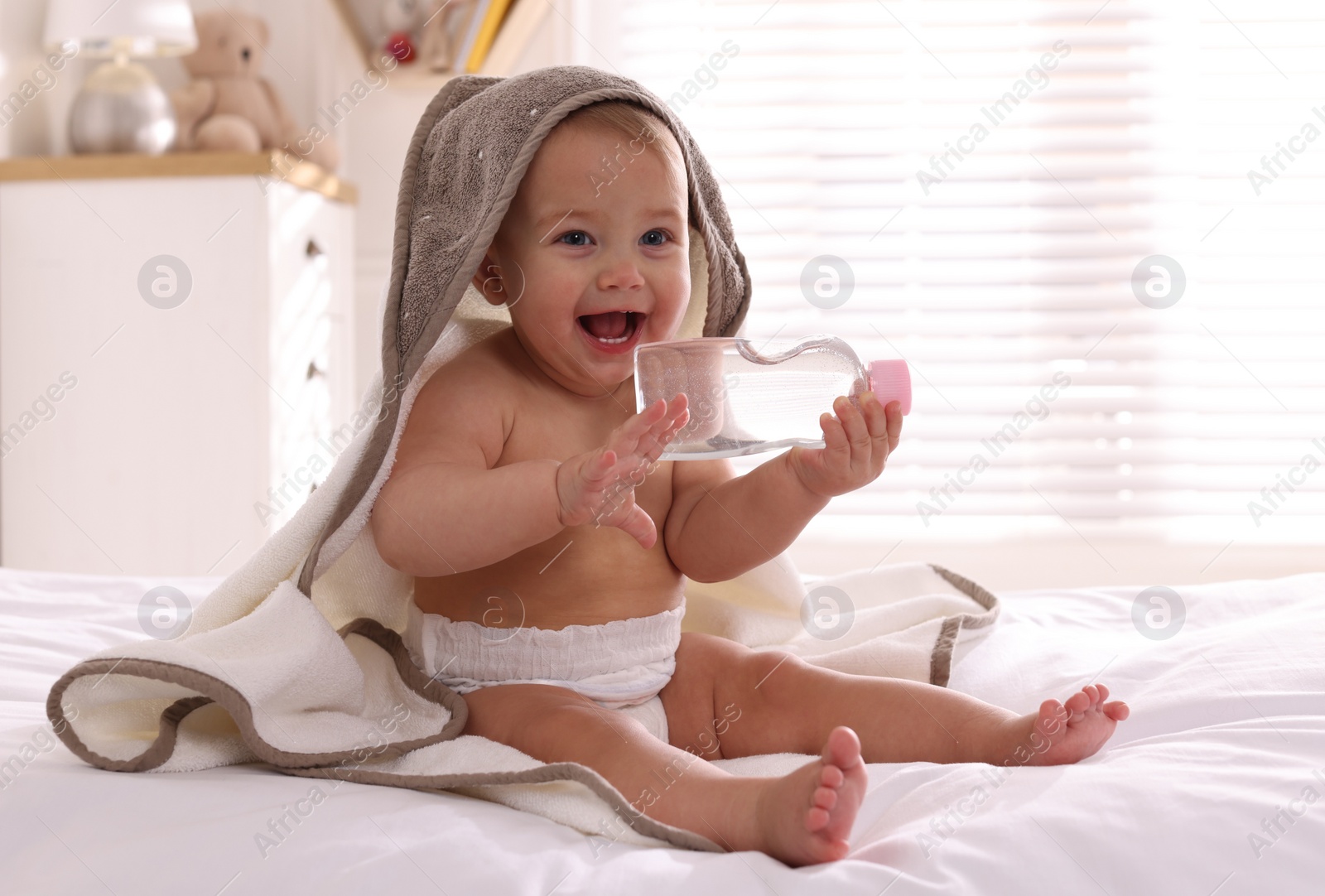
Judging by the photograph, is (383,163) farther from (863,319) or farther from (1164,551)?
(1164,551)

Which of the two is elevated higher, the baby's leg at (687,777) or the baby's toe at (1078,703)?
the baby's toe at (1078,703)

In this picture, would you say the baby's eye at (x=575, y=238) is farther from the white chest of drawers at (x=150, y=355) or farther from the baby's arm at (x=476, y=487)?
the white chest of drawers at (x=150, y=355)

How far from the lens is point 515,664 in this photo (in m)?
0.90

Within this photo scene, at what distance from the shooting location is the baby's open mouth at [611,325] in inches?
37.2

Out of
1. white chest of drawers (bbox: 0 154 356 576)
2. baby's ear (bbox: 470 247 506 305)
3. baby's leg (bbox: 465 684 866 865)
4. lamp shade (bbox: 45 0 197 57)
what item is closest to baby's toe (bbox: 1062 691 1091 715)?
baby's leg (bbox: 465 684 866 865)

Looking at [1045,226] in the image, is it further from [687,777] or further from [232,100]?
[687,777]

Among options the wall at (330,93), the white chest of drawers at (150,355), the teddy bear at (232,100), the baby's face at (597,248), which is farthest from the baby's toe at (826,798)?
the teddy bear at (232,100)

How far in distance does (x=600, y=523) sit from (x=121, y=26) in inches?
70.4

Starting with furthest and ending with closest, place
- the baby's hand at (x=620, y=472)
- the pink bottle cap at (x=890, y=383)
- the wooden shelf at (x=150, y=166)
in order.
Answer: the wooden shelf at (x=150, y=166) < the pink bottle cap at (x=890, y=383) < the baby's hand at (x=620, y=472)

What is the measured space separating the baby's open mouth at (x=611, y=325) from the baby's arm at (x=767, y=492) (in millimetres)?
151

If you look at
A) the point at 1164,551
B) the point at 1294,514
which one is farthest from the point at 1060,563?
the point at 1294,514

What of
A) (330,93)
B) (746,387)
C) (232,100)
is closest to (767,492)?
(746,387)

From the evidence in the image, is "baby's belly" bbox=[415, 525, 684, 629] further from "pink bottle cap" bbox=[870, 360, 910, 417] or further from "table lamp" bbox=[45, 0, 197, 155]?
"table lamp" bbox=[45, 0, 197, 155]

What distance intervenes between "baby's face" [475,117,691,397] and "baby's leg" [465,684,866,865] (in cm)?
28
